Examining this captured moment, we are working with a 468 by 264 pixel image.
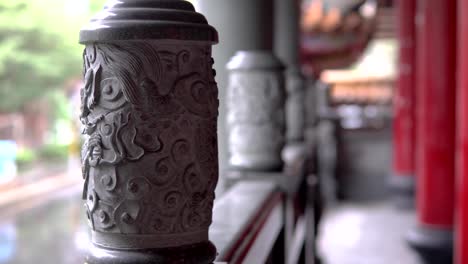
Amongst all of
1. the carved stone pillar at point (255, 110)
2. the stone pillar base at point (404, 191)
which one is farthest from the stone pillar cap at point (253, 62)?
the stone pillar base at point (404, 191)

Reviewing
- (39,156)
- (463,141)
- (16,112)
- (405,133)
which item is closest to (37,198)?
(39,156)

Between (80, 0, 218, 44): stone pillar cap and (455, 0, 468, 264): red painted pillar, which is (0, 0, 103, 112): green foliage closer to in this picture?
(455, 0, 468, 264): red painted pillar

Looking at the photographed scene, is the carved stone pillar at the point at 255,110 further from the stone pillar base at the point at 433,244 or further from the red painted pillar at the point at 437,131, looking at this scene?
the stone pillar base at the point at 433,244

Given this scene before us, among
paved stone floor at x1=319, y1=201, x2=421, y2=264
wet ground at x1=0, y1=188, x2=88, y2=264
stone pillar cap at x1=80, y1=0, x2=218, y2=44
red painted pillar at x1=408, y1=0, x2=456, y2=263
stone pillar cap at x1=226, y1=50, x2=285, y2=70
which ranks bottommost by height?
wet ground at x1=0, y1=188, x2=88, y2=264

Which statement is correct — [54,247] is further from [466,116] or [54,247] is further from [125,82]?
[125,82]

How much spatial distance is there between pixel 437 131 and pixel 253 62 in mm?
3207

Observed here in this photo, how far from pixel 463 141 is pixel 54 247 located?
7.90 metres

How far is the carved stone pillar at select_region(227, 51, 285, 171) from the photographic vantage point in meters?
3.80

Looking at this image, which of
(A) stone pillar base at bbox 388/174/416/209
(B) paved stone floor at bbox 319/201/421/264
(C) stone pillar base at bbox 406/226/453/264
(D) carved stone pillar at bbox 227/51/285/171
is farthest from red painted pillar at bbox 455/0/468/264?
(A) stone pillar base at bbox 388/174/416/209

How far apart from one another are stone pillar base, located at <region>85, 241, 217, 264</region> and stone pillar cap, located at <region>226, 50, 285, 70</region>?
7.11 ft

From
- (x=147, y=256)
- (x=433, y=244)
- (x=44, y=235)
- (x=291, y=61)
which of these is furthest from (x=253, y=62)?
(x=44, y=235)

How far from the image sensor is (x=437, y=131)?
6.47 meters

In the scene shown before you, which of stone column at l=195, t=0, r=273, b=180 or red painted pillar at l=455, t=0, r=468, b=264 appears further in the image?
red painted pillar at l=455, t=0, r=468, b=264

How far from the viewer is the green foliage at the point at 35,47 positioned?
446 inches
